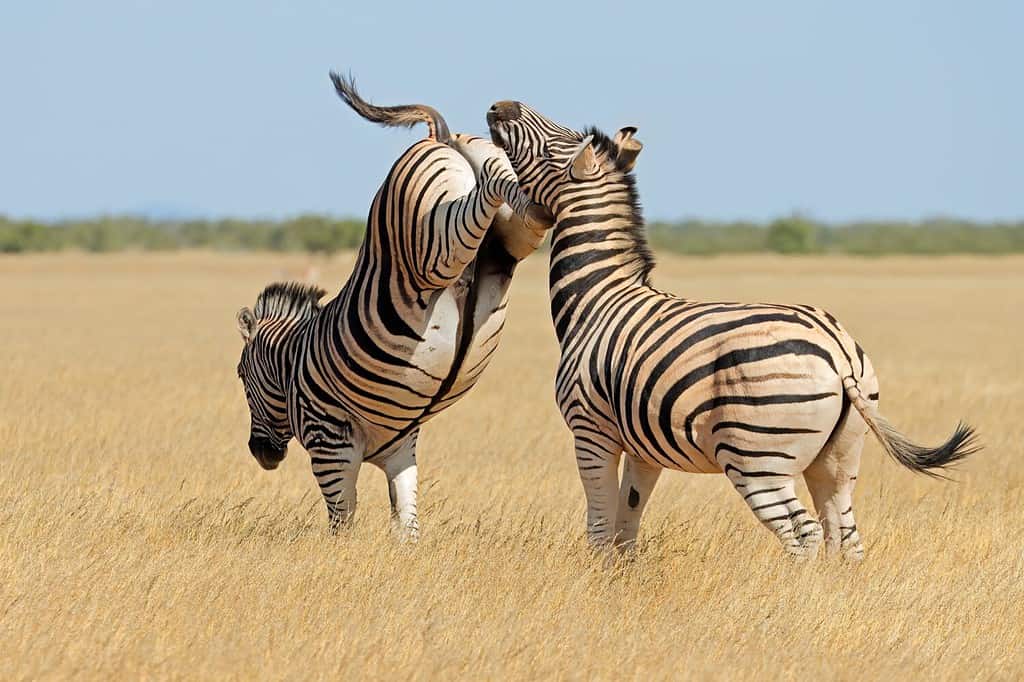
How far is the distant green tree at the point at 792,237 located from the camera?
9038 centimetres

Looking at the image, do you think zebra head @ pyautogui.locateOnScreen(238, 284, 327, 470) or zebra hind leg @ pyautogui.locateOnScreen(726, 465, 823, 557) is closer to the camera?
zebra hind leg @ pyautogui.locateOnScreen(726, 465, 823, 557)

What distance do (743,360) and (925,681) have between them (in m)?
1.60

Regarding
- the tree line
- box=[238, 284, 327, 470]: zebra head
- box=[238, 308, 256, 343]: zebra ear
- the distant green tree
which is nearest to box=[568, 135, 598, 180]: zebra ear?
box=[238, 284, 327, 470]: zebra head

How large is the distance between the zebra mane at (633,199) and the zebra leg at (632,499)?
38.8 inches

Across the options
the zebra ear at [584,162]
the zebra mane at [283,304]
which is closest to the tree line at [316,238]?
the zebra mane at [283,304]

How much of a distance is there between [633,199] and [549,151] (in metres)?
0.51

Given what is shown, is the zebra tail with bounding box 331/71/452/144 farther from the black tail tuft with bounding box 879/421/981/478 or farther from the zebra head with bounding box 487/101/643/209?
the black tail tuft with bounding box 879/421/981/478

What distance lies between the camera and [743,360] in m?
6.47

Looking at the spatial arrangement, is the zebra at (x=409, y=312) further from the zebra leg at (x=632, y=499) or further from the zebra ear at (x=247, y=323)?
the zebra leg at (x=632, y=499)

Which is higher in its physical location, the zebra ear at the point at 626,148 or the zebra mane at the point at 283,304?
the zebra ear at the point at 626,148

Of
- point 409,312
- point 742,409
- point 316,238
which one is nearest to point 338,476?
point 409,312

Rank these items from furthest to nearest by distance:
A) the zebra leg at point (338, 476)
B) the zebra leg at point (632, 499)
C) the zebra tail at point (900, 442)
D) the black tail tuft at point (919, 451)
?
the zebra leg at point (338, 476)
the zebra leg at point (632, 499)
the black tail tuft at point (919, 451)
the zebra tail at point (900, 442)

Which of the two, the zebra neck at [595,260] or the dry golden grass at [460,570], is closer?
the dry golden grass at [460,570]

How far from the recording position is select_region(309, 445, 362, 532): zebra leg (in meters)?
7.88
